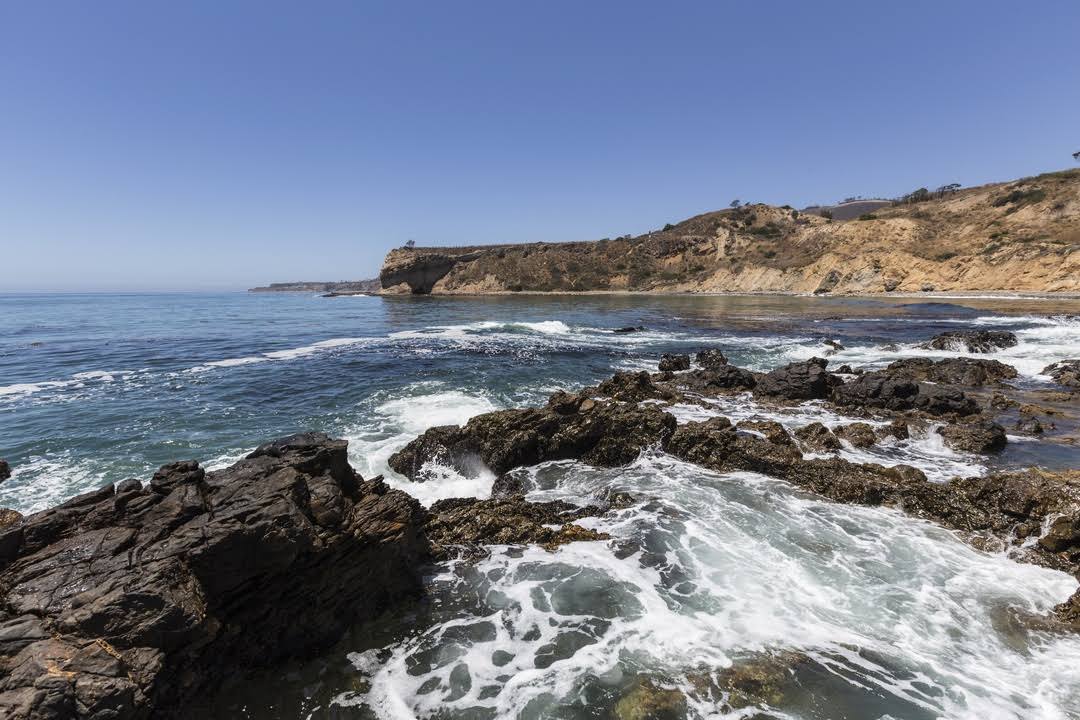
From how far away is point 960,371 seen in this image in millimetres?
19859

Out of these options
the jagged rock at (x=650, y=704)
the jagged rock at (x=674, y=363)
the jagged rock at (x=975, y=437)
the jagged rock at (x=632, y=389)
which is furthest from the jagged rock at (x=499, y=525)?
the jagged rock at (x=674, y=363)

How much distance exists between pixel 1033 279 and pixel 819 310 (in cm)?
2787

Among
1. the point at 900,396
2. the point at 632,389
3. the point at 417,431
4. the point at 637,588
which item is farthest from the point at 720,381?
the point at 637,588

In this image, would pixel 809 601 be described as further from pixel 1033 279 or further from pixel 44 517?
pixel 1033 279

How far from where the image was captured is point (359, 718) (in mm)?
5578

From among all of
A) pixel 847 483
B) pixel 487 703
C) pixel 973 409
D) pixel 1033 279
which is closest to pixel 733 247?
pixel 1033 279

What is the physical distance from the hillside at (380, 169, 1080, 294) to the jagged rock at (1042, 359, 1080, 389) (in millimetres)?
49206

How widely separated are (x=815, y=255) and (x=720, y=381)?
79.3 metres

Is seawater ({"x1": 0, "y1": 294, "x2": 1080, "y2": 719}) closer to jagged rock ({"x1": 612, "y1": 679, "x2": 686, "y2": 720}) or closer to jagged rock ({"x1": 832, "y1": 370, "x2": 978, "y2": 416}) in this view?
jagged rock ({"x1": 612, "y1": 679, "x2": 686, "y2": 720})

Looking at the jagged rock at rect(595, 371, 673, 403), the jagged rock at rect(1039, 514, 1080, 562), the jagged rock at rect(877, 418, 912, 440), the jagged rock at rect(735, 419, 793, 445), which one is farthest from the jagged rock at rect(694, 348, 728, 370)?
the jagged rock at rect(1039, 514, 1080, 562)

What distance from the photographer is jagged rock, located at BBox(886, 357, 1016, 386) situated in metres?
19.4

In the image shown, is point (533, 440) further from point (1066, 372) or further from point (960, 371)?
point (1066, 372)

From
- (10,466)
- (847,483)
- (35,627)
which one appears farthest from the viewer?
(10,466)

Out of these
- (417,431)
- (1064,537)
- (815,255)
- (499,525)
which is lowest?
(499,525)
